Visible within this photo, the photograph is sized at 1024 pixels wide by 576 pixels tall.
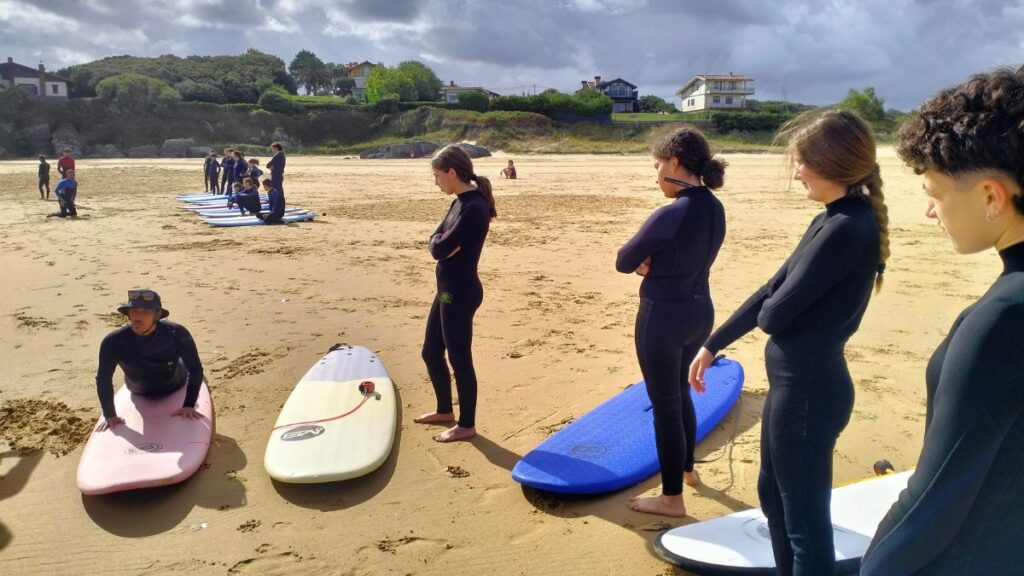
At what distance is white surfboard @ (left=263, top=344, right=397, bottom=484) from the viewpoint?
3.57 m

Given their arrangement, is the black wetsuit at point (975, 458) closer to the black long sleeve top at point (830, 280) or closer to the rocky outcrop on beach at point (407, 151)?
the black long sleeve top at point (830, 280)

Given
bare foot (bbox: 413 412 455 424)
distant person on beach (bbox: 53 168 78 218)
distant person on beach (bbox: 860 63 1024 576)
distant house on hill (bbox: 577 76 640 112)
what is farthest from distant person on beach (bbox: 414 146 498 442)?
distant house on hill (bbox: 577 76 640 112)

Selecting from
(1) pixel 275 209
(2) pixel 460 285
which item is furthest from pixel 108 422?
(1) pixel 275 209

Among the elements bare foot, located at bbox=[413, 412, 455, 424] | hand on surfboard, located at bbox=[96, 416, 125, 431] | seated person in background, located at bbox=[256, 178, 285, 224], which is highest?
seated person in background, located at bbox=[256, 178, 285, 224]

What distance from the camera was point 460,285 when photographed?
12.5 ft

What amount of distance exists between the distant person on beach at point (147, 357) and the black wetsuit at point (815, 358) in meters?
3.34

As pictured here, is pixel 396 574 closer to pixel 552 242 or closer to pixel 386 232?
pixel 552 242

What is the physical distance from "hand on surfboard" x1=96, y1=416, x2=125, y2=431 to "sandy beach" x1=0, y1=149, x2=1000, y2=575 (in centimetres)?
26

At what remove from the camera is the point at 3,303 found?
7.28 metres

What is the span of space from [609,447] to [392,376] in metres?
2.08

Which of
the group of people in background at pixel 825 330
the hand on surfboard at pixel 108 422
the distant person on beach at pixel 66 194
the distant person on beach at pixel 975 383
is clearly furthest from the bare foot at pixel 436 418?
the distant person on beach at pixel 66 194

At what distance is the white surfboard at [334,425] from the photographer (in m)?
3.57

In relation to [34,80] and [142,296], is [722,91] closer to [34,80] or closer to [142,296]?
[34,80]

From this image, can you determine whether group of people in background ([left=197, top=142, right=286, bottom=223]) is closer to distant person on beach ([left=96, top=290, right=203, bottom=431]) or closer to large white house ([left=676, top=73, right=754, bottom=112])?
distant person on beach ([left=96, top=290, right=203, bottom=431])
